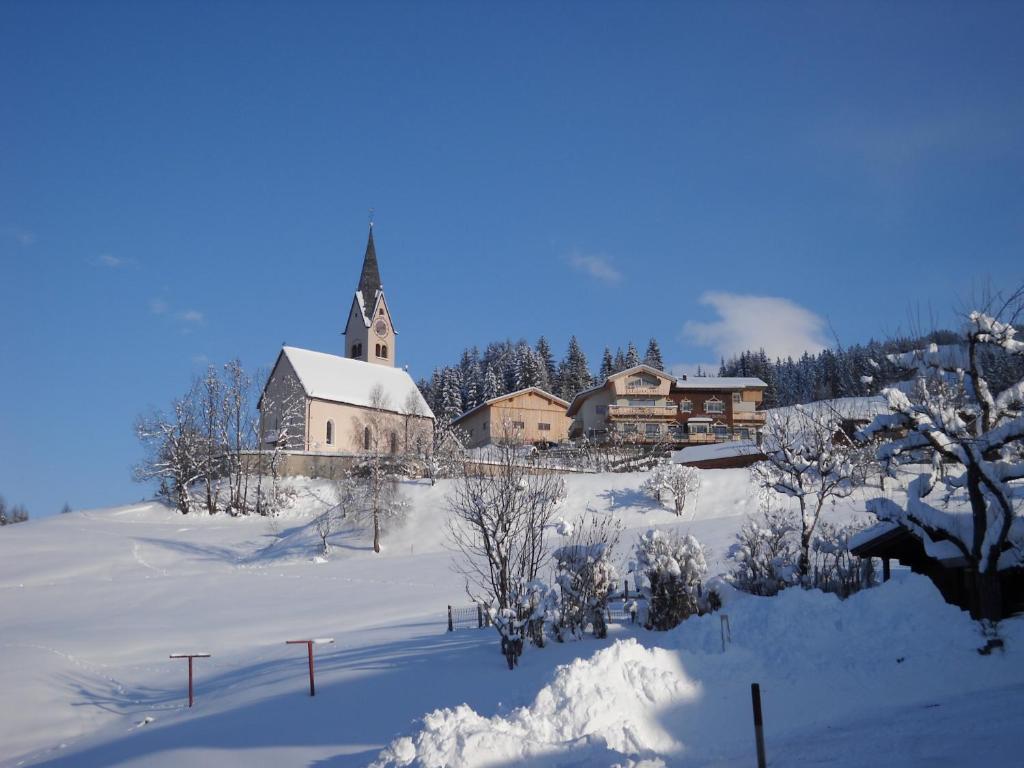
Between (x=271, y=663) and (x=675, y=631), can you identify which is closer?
(x=675, y=631)

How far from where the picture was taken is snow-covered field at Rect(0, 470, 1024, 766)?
777cm

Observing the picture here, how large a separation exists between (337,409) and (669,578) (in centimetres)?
4417

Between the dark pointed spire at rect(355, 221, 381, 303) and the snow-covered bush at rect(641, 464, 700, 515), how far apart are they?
131ft

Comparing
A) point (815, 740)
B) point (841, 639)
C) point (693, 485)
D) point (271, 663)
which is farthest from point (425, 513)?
point (815, 740)

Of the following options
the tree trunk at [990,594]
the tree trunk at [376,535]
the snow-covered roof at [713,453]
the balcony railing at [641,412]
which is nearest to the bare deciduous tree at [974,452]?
the tree trunk at [990,594]

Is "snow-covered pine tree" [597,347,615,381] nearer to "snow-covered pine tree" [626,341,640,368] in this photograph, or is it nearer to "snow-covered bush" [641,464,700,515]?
"snow-covered pine tree" [626,341,640,368]

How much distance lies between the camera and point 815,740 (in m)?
8.00

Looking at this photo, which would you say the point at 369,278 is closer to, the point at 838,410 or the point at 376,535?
the point at 376,535

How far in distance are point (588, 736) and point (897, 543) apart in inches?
329

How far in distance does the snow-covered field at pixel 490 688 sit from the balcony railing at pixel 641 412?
33.2 m

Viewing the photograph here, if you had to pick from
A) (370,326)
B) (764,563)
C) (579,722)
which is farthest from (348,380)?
(579,722)

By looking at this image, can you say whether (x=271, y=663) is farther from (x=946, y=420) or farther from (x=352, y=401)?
(x=352, y=401)

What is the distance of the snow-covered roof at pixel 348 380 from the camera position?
55.6 metres

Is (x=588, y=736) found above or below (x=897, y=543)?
below
